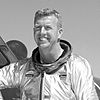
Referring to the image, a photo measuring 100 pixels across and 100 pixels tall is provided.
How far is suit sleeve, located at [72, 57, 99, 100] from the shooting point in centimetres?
112

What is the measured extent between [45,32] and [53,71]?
172 millimetres

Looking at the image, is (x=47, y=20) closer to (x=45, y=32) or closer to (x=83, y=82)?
(x=45, y=32)

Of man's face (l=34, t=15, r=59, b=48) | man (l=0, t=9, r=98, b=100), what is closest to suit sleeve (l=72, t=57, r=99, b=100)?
man (l=0, t=9, r=98, b=100)

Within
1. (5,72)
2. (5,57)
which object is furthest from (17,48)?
(5,72)

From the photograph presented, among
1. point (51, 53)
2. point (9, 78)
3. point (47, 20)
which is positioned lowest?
point (9, 78)

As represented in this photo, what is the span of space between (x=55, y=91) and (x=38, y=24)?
0.93 feet

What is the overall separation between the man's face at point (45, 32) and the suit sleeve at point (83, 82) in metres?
0.15

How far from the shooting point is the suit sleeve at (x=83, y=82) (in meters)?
1.12

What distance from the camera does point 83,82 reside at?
1132mm

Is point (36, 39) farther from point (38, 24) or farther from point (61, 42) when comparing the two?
point (61, 42)

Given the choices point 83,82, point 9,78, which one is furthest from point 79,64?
point 9,78

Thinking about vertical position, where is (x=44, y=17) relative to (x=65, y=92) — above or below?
above

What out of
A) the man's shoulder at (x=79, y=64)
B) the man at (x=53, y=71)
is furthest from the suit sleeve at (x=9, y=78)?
the man's shoulder at (x=79, y=64)

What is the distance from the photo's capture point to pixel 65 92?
45.1 inches
